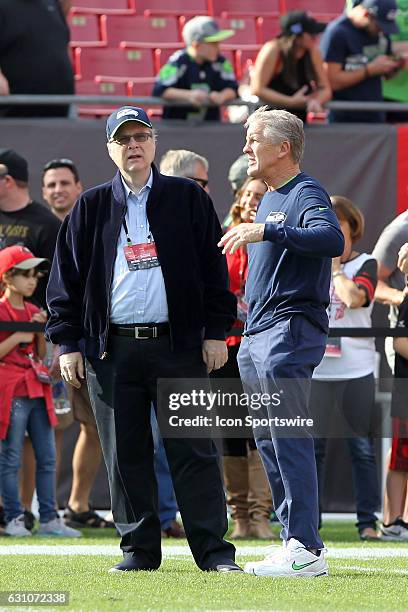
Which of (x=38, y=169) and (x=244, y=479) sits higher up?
(x=38, y=169)

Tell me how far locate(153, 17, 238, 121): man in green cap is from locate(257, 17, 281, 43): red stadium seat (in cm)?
422

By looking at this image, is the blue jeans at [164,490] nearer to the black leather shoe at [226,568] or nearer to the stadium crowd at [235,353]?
the stadium crowd at [235,353]

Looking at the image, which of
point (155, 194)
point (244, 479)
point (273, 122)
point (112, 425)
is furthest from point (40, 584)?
point (244, 479)

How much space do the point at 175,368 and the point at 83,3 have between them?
30.5 ft

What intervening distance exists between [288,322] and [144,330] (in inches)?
25.0

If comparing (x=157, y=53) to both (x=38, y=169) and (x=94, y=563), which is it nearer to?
(x=38, y=169)

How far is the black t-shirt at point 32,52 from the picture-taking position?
32.2ft

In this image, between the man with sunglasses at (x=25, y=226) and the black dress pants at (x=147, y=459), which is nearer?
the black dress pants at (x=147, y=459)

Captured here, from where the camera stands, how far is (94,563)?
6.14m

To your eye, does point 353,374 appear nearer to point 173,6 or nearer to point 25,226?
point 25,226

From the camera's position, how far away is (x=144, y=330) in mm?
5578

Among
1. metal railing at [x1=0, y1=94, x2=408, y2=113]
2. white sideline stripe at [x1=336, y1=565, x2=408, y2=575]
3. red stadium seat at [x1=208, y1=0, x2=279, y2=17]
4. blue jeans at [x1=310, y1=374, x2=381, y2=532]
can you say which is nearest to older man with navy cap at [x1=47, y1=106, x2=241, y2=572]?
white sideline stripe at [x1=336, y1=565, x2=408, y2=575]

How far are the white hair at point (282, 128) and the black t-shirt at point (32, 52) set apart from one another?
4624mm

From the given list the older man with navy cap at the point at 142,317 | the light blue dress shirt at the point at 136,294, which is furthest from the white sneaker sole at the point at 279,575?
the light blue dress shirt at the point at 136,294
